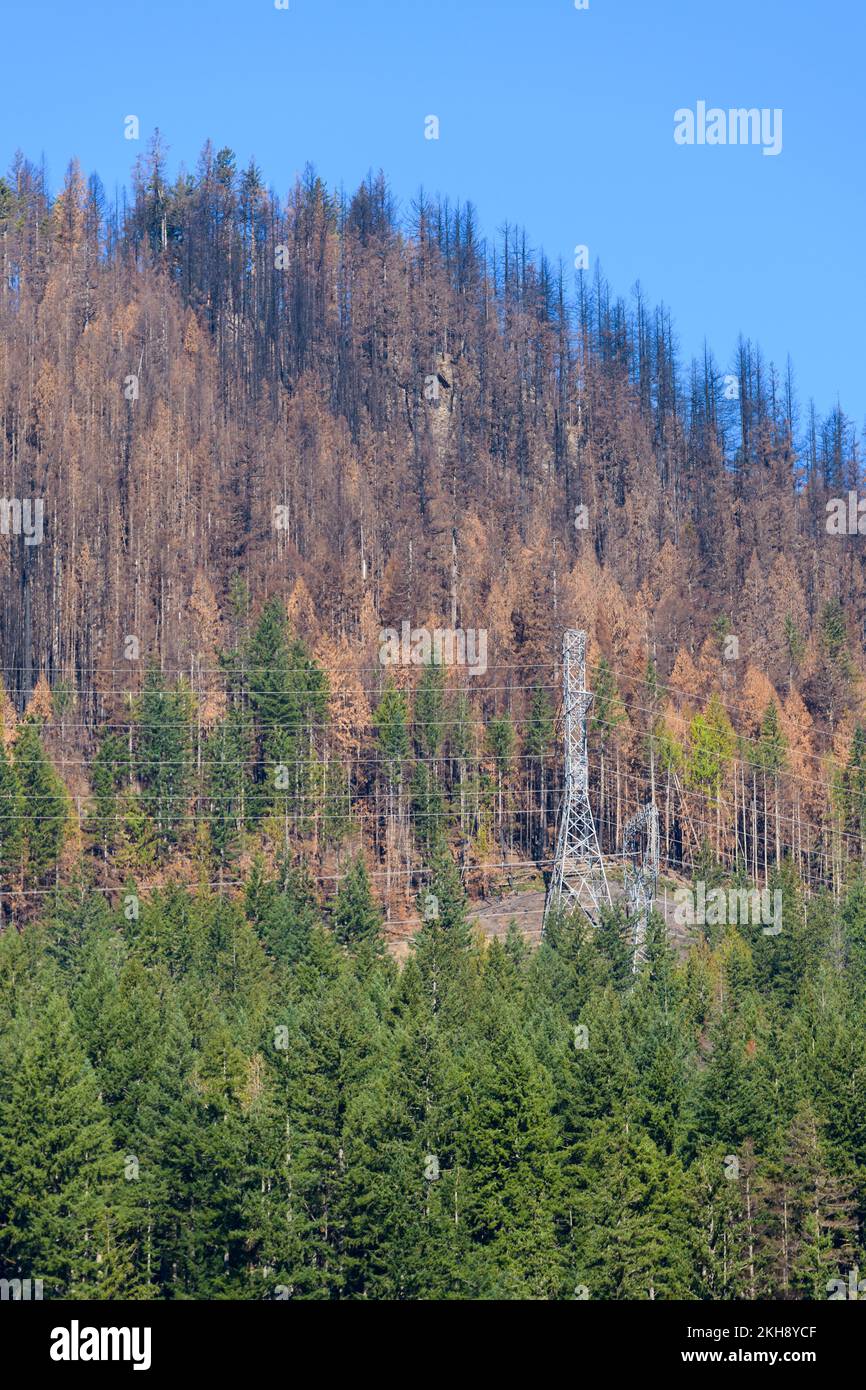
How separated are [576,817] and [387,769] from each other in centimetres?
1620

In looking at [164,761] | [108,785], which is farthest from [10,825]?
[164,761]

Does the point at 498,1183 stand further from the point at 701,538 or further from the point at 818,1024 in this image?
the point at 701,538

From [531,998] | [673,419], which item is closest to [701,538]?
[673,419]

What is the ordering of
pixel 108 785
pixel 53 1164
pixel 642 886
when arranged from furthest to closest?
1. pixel 108 785
2. pixel 642 886
3. pixel 53 1164

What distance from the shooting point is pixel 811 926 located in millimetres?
77312

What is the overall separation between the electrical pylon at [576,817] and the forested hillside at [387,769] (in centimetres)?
377

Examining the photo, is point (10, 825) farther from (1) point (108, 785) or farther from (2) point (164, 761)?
(2) point (164, 761)

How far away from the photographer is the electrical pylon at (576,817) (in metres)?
78.2

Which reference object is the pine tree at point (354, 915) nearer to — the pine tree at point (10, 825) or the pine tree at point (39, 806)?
the pine tree at point (39, 806)

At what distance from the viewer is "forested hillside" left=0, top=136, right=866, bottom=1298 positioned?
46.7m

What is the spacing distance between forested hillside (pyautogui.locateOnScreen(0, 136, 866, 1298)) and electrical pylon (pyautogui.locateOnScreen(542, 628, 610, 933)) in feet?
12.4

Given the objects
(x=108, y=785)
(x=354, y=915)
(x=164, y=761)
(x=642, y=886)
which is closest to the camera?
(x=642, y=886)

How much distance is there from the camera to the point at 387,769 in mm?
96750

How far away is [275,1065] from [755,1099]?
10509 millimetres
